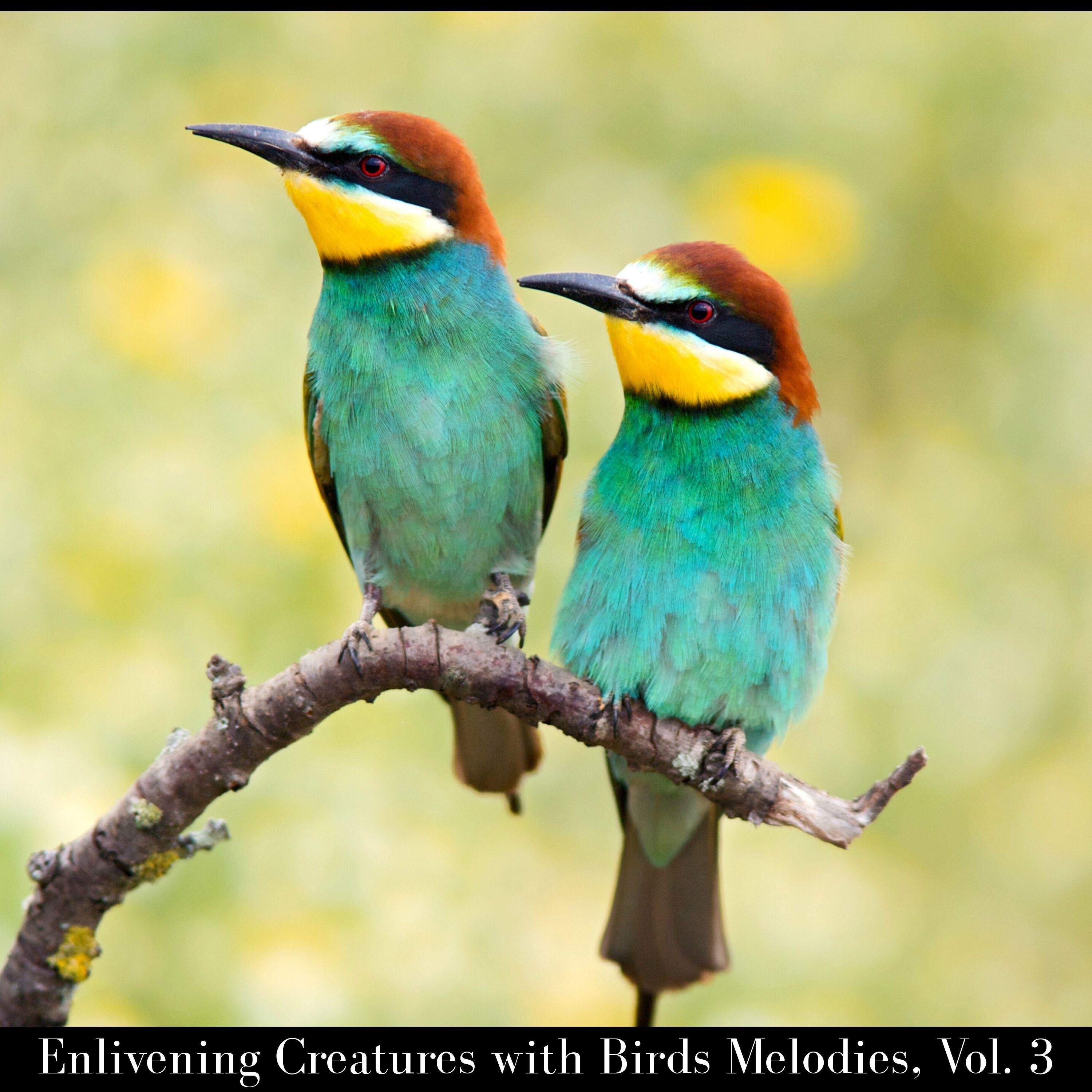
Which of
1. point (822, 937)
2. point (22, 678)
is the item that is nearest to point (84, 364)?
point (22, 678)

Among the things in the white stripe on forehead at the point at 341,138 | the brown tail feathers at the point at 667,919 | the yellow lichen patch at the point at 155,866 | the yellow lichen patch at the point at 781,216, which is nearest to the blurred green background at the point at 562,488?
the yellow lichen patch at the point at 781,216

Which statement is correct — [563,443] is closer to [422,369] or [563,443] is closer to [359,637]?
[422,369]

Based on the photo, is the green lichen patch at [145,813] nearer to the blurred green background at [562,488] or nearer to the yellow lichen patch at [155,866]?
the yellow lichen patch at [155,866]

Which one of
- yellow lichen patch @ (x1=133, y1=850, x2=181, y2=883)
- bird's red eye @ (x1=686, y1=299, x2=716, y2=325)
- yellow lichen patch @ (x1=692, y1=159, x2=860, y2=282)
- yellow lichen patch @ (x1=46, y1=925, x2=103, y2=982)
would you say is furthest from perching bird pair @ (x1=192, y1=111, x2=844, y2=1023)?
yellow lichen patch @ (x1=692, y1=159, x2=860, y2=282)

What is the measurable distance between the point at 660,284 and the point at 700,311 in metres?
0.08

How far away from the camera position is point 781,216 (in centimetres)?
348

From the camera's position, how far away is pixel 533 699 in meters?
1.89

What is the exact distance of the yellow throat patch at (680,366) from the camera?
7.09ft

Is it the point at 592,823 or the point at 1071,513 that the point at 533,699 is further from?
the point at 1071,513

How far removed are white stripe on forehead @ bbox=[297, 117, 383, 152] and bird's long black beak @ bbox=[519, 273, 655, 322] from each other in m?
0.35

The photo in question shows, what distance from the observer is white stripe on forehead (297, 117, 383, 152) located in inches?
87.3

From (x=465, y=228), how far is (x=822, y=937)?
5.33ft

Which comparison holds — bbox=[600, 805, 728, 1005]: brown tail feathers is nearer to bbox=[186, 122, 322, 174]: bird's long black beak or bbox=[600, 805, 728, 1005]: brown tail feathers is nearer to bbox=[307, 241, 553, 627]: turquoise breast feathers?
bbox=[307, 241, 553, 627]: turquoise breast feathers
